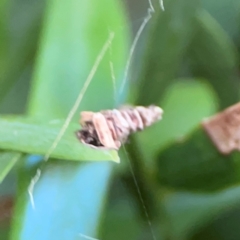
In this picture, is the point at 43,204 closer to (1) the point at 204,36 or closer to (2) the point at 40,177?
(2) the point at 40,177

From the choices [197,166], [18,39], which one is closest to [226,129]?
[197,166]


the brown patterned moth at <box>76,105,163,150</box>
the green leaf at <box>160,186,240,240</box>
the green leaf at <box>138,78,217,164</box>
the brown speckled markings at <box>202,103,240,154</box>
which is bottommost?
the green leaf at <box>160,186,240,240</box>

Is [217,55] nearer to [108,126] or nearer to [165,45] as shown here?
[165,45]

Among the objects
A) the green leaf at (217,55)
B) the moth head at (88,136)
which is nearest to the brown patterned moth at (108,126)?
the moth head at (88,136)

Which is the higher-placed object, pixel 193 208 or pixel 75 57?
pixel 75 57

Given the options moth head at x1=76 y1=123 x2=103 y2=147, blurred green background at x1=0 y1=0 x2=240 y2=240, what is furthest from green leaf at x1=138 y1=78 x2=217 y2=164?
moth head at x1=76 y1=123 x2=103 y2=147

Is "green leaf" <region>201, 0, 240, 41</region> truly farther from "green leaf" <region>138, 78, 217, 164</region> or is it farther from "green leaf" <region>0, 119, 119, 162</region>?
"green leaf" <region>0, 119, 119, 162</region>

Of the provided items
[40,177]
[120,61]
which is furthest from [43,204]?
[120,61]

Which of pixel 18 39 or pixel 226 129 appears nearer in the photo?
pixel 226 129
